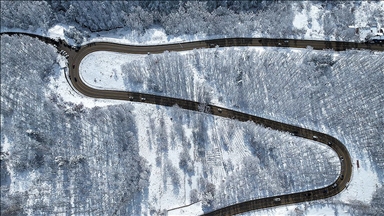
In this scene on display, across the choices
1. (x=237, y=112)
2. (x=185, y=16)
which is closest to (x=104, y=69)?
(x=185, y=16)

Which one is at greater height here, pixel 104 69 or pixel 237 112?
pixel 104 69

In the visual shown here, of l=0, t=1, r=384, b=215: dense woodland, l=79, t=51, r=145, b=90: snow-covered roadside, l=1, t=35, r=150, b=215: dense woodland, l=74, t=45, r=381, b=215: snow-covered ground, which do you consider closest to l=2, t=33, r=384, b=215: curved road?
l=79, t=51, r=145, b=90: snow-covered roadside

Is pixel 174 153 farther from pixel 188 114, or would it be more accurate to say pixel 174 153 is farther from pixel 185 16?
pixel 185 16

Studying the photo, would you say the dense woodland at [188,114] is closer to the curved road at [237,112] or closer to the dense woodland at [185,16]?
the dense woodland at [185,16]

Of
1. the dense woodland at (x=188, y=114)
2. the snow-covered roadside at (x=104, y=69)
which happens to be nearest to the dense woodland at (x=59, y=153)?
the dense woodland at (x=188, y=114)

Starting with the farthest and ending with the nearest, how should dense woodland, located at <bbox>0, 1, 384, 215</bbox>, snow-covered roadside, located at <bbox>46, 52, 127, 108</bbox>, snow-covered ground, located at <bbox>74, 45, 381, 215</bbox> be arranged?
snow-covered roadside, located at <bbox>46, 52, 127, 108</bbox>, dense woodland, located at <bbox>0, 1, 384, 215</bbox>, snow-covered ground, located at <bbox>74, 45, 381, 215</bbox>

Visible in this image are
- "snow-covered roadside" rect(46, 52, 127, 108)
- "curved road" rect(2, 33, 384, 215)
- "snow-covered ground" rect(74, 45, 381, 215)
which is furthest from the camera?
"snow-covered roadside" rect(46, 52, 127, 108)

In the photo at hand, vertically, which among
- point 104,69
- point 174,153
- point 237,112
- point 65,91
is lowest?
point 174,153

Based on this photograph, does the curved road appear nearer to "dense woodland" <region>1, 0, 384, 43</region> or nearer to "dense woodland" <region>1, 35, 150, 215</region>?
"dense woodland" <region>1, 0, 384, 43</region>

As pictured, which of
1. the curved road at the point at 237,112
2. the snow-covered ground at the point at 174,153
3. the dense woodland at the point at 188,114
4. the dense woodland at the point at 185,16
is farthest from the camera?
the dense woodland at the point at 185,16
